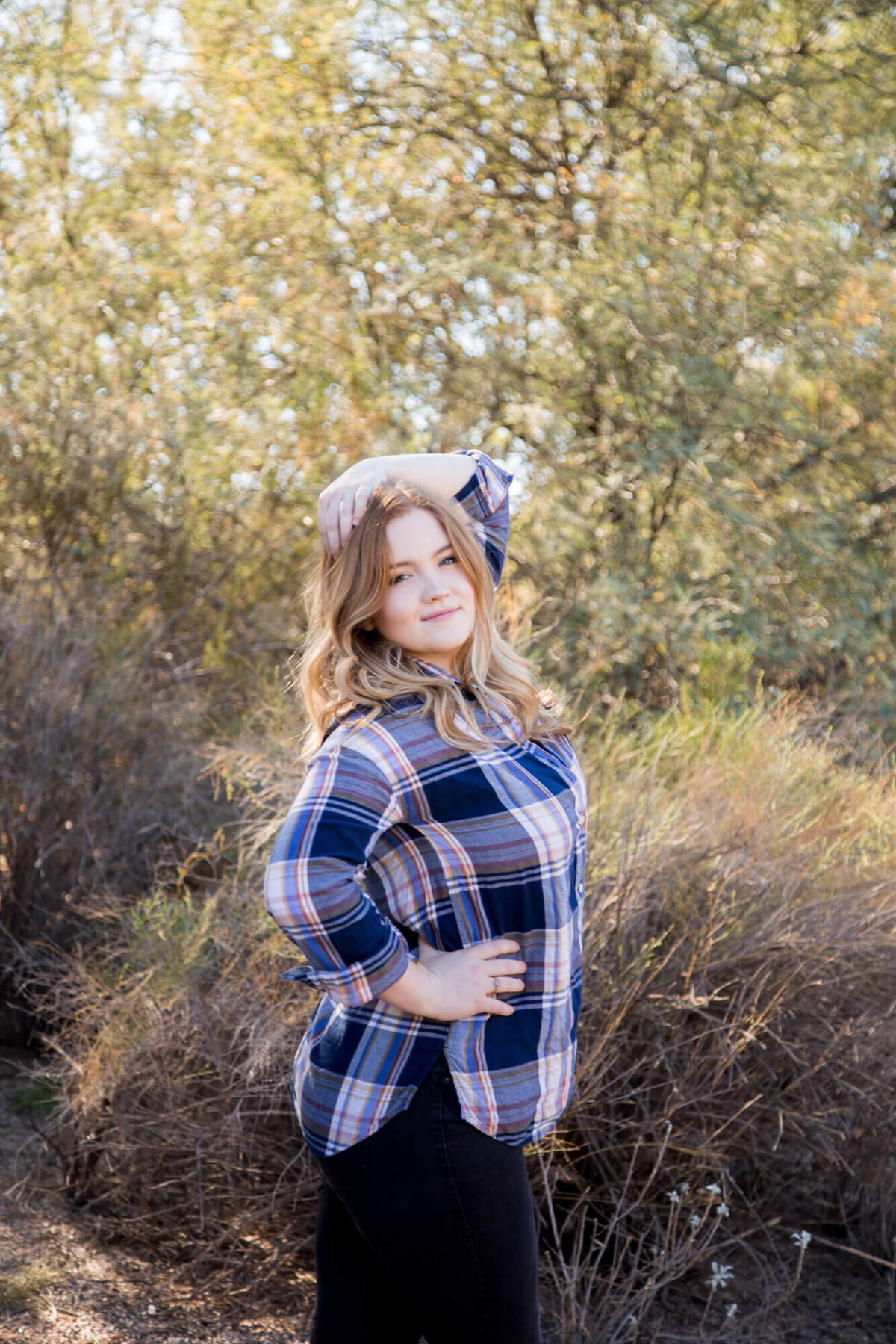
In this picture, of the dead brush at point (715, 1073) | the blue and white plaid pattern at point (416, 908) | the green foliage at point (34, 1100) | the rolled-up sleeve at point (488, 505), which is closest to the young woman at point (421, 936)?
the blue and white plaid pattern at point (416, 908)

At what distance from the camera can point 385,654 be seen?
1.76 meters

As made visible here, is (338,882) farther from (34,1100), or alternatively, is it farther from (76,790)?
(76,790)

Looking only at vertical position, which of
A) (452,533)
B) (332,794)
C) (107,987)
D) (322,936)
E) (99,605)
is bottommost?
(99,605)

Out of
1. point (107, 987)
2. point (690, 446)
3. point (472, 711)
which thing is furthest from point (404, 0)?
point (472, 711)

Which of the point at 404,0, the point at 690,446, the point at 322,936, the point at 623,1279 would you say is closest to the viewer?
the point at 322,936

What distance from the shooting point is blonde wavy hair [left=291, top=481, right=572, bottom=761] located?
168 cm

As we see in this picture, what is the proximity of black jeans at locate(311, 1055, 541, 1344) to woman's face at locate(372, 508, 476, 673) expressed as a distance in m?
0.59

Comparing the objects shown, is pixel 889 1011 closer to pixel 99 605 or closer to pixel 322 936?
pixel 322 936

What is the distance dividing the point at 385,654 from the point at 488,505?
35 centimetres

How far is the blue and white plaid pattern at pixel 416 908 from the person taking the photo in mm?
1519

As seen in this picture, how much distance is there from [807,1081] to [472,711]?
5.54ft

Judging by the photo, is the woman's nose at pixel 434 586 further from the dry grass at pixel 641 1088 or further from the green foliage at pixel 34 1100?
the green foliage at pixel 34 1100

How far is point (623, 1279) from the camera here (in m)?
2.67

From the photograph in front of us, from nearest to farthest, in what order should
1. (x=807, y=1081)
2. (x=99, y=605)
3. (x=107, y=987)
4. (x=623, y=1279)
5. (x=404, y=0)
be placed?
(x=623, y=1279) → (x=807, y=1081) → (x=107, y=987) → (x=99, y=605) → (x=404, y=0)
